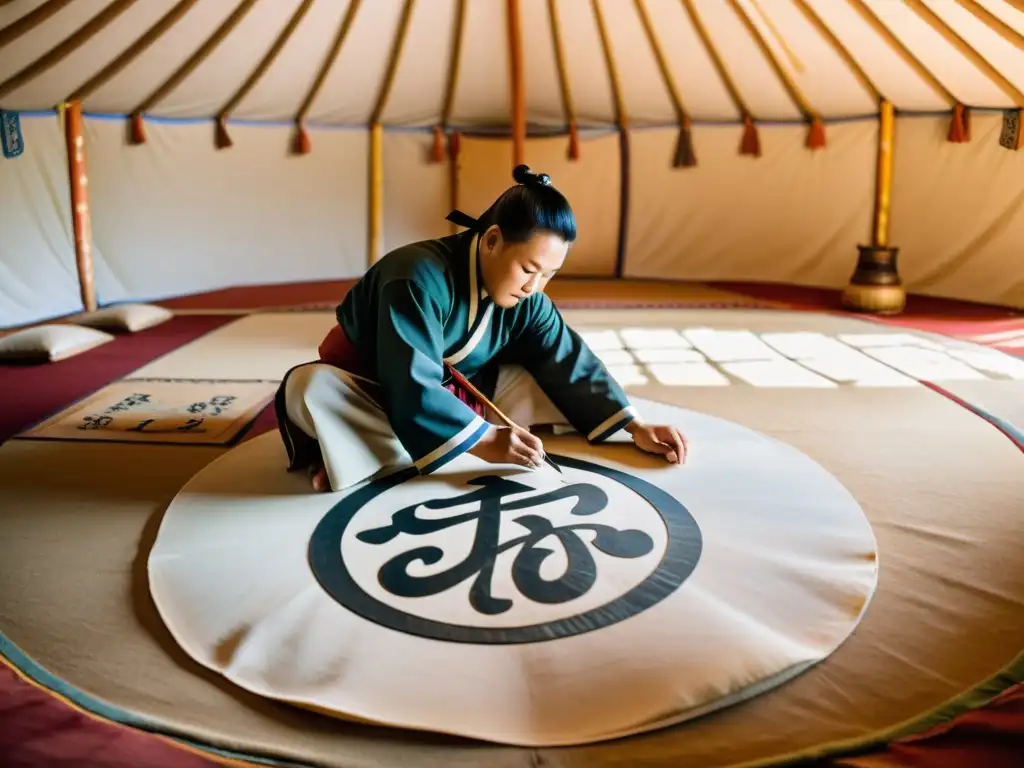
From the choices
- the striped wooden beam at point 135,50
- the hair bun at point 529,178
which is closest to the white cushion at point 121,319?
the striped wooden beam at point 135,50

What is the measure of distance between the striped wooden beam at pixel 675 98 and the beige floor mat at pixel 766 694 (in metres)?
2.79

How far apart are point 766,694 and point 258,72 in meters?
4.54

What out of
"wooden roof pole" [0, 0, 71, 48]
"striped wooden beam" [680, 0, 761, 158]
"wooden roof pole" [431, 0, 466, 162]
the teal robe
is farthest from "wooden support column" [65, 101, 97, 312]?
"striped wooden beam" [680, 0, 761, 158]

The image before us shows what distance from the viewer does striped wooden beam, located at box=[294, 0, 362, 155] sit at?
14.3ft

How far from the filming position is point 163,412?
2506mm

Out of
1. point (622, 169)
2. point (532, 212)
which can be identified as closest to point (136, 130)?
point (622, 169)

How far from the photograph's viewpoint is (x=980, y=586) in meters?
1.44

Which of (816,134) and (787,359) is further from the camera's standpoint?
(816,134)

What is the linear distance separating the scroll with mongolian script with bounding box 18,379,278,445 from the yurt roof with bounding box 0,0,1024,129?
163cm

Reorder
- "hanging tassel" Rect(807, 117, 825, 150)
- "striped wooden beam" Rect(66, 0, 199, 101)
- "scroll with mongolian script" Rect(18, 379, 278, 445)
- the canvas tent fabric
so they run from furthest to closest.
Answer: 1. "hanging tassel" Rect(807, 117, 825, 150)
2. the canvas tent fabric
3. "striped wooden beam" Rect(66, 0, 199, 101)
4. "scroll with mongolian script" Rect(18, 379, 278, 445)

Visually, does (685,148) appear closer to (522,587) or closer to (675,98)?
(675,98)

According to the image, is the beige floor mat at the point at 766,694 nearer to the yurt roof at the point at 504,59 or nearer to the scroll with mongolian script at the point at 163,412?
the scroll with mongolian script at the point at 163,412

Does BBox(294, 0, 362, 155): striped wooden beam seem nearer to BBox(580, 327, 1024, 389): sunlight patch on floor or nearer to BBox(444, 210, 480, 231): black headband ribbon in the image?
BBox(580, 327, 1024, 389): sunlight patch on floor

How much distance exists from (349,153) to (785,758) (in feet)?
17.0
